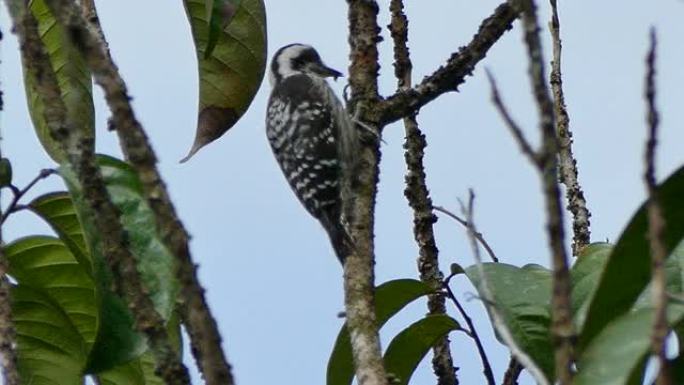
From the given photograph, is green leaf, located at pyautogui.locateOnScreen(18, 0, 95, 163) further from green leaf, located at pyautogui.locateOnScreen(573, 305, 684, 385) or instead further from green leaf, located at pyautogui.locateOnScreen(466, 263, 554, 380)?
green leaf, located at pyautogui.locateOnScreen(573, 305, 684, 385)

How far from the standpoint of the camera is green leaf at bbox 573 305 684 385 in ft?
7.39

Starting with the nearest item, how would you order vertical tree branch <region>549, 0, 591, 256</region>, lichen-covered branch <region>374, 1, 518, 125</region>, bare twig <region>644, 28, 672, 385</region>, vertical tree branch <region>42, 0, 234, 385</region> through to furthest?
bare twig <region>644, 28, 672, 385</region>, vertical tree branch <region>42, 0, 234, 385</region>, lichen-covered branch <region>374, 1, 518, 125</region>, vertical tree branch <region>549, 0, 591, 256</region>

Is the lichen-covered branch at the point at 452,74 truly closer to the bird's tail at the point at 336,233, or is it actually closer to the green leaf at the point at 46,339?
the bird's tail at the point at 336,233

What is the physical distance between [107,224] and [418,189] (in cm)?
214

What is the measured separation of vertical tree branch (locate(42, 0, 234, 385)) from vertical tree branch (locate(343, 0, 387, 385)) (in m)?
1.08

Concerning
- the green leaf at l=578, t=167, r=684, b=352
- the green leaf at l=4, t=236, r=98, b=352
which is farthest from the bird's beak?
the green leaf at l=578, t=167, r=684, b=352

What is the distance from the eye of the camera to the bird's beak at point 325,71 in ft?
25.4

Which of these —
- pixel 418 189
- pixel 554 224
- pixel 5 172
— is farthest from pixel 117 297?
pixel 418 189

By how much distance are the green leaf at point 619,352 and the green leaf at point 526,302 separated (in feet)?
2.57

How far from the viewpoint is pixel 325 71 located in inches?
306

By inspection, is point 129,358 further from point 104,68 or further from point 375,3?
point 375,3

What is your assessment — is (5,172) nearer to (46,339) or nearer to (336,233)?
(46,339)

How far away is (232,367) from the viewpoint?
2.20m

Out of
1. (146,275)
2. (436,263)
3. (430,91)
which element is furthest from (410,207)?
(146,275)
